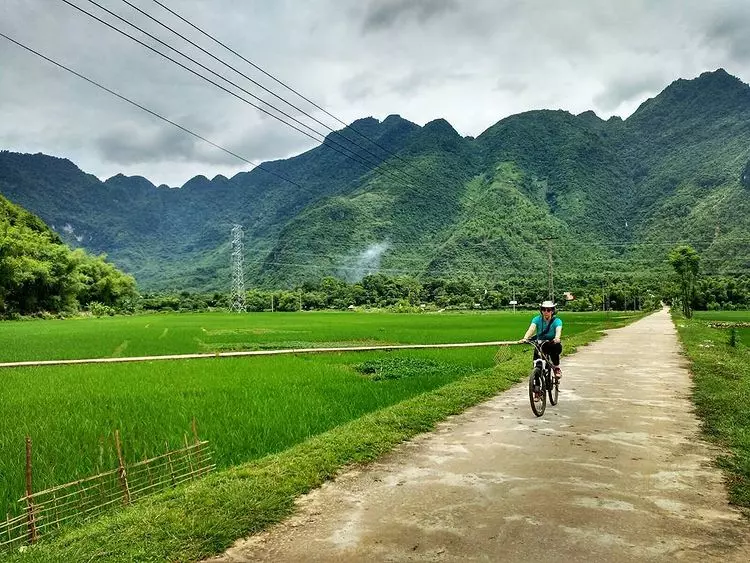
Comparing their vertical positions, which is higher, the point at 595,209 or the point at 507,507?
the point at 595,209

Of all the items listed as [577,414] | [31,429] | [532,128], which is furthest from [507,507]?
[532,128]

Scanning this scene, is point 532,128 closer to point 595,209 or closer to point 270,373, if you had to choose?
point 595,209

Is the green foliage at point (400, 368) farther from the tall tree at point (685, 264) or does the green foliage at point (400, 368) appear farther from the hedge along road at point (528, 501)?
the tall tree at point (685, 264)

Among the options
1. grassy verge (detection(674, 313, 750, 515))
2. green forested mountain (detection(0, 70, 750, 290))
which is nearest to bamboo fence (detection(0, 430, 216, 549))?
grassy verge (detection(674, 313, 750, 515))

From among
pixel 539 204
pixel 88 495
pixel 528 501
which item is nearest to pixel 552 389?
pixel 528 501

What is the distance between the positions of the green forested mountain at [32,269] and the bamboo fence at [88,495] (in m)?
61.5

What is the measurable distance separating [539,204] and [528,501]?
152 metres

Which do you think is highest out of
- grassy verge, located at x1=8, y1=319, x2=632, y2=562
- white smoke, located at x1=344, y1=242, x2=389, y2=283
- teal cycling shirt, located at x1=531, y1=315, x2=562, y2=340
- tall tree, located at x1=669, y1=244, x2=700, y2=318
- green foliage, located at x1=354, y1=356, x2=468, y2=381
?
white smoke, located at x1=344, y1=242, x2=389, y2=283

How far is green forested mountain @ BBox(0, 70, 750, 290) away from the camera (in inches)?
4616

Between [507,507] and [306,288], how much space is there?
118m

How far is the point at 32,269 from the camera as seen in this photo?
59094mm

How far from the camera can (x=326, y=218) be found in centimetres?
15688

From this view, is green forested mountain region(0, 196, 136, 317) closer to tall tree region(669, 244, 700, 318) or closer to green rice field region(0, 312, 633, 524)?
green rice field region(0, 312, 633, 524)

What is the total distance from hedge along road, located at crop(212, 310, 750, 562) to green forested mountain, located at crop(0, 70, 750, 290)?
103 meters
